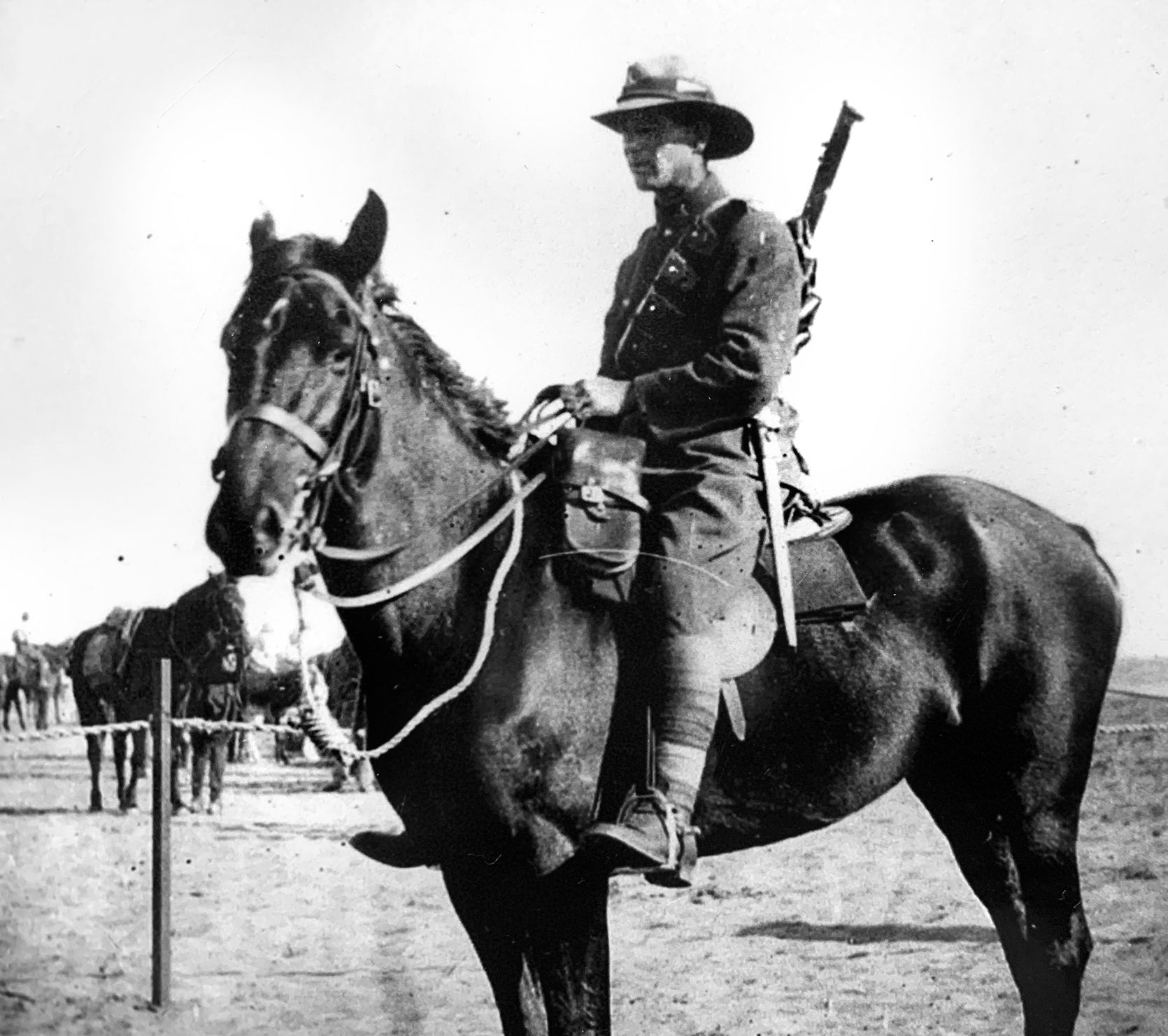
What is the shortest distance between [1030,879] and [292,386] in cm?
313

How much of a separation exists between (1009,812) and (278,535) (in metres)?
2.83

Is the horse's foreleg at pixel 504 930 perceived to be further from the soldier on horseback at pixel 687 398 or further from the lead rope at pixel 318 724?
the lead rope at pixel 318 724

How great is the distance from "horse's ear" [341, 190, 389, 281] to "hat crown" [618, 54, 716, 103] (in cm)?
106

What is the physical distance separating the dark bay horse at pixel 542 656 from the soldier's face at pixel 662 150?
985 mm

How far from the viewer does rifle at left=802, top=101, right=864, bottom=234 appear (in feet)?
17.0

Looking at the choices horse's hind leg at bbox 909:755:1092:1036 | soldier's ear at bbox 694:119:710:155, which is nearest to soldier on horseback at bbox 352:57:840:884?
soldier's ear at bbox 694:119:710:155

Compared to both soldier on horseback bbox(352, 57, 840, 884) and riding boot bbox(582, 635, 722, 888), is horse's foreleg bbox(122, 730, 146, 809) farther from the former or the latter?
riding boot bbox(582, 635, 722, 888)

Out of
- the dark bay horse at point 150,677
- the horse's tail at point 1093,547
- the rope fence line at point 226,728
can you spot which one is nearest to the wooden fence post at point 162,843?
the rope fence line at point 226,728

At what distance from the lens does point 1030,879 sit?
5.23 meters

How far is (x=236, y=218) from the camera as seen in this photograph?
5609mm

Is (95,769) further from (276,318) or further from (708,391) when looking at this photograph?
(708,391)

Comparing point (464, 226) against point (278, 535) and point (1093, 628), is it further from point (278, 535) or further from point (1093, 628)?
point (1093, 628)

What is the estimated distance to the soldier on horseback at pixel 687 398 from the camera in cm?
441

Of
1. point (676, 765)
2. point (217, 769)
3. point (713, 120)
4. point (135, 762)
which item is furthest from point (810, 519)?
point (135, 762)
